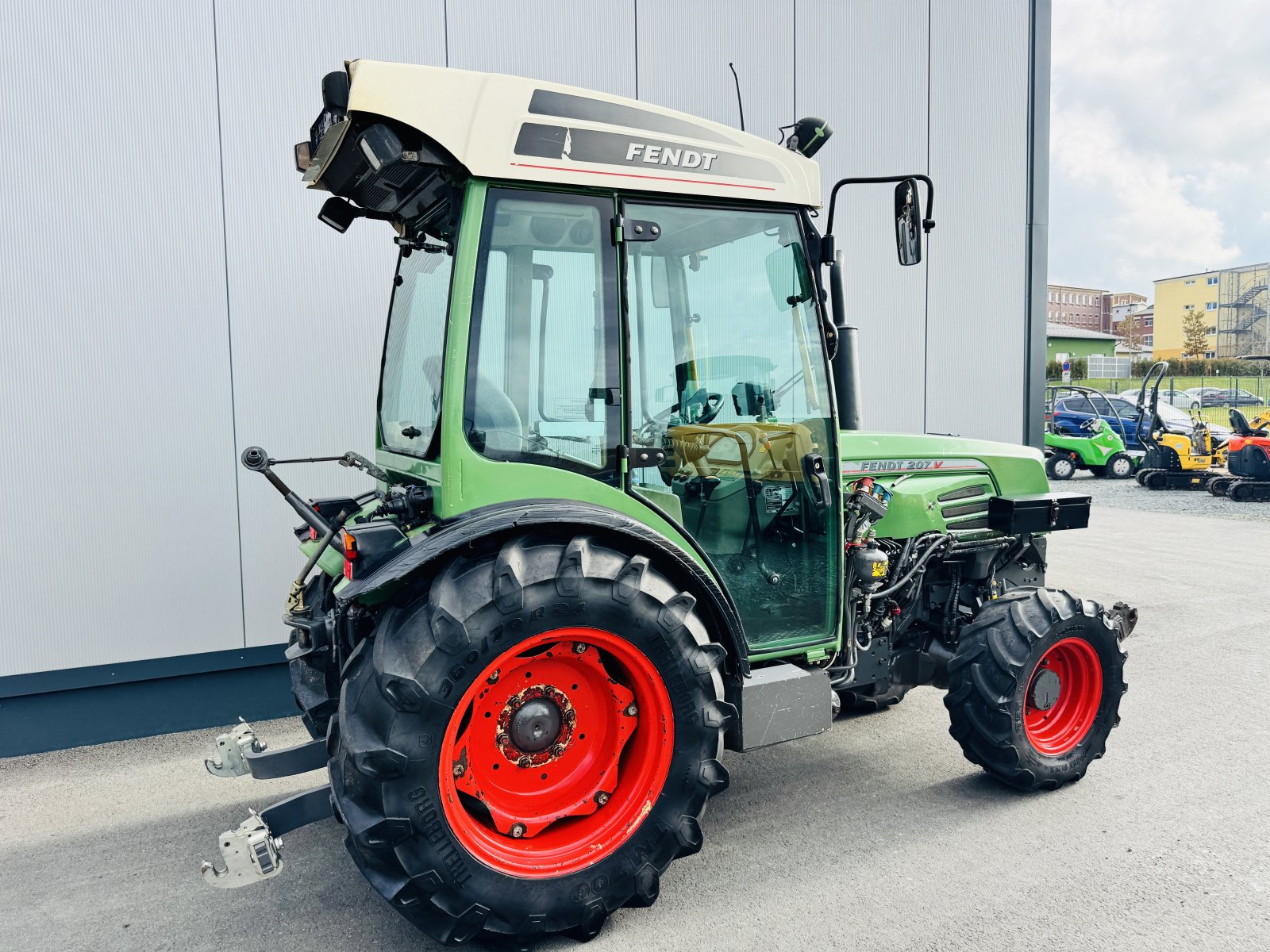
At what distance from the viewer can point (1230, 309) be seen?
2093 inches

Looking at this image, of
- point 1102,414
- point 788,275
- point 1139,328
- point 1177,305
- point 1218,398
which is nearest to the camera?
point 788,275

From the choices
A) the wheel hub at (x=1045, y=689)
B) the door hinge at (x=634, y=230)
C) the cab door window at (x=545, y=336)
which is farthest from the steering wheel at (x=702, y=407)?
the wheel hub at (x=1045, y=689)

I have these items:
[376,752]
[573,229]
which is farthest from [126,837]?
[573,229]

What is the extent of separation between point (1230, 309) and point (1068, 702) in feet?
202

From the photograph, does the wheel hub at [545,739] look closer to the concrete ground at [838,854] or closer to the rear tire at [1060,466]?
the concrete ground at [838,854]

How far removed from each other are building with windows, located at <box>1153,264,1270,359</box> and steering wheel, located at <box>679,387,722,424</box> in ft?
178

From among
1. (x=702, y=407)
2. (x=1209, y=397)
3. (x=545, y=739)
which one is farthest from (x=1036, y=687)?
(x=1209, y=397)

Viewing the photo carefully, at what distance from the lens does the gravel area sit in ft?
40.7

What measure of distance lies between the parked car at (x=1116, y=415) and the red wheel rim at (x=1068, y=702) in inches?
616

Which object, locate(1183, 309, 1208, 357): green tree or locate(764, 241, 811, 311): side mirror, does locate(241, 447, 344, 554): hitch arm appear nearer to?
locate(764, 241, 811, 311): side mirror

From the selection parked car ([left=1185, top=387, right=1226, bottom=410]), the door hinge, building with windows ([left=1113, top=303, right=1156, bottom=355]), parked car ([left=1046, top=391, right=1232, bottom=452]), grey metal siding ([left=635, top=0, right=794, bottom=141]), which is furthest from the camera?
building with windows ([left=1113, top=303, right=1156, bottom=355])

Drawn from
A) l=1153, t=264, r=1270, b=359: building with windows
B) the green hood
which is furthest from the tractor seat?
l=1153, t=264, r=1270, b=359: building with windows

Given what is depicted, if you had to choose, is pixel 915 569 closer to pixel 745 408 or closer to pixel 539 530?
pixel 745 408

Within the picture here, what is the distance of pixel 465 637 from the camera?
7.65 ft
